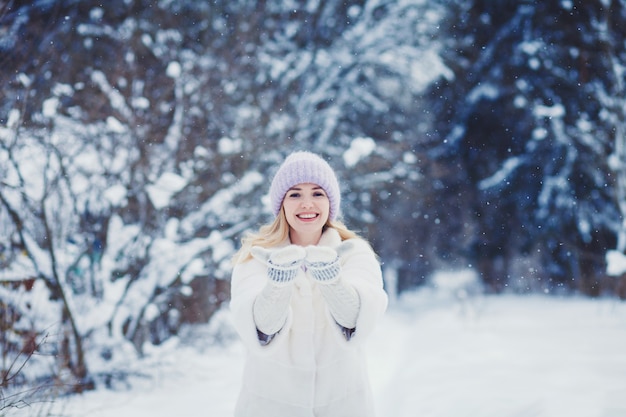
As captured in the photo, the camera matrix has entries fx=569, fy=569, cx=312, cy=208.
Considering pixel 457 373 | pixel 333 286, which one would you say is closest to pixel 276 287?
pixel 333 286

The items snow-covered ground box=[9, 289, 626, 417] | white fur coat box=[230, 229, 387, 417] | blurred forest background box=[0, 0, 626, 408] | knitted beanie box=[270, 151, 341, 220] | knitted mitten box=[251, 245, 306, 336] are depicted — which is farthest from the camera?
blurred forest background box=[0, 0, 626, 408]

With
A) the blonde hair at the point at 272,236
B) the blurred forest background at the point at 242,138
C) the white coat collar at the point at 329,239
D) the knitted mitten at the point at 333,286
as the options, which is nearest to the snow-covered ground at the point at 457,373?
the blurred forest background at the point at 242,138

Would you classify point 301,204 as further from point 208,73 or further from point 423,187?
point 423,187

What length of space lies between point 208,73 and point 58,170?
110 inches

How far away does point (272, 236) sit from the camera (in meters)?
2.37

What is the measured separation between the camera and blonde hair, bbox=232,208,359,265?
2.29 metres

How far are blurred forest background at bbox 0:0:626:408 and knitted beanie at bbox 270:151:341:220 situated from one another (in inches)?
70.4

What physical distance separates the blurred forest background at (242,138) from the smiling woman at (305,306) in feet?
5.45

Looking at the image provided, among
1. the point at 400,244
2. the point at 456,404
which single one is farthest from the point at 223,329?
the point at 400,244

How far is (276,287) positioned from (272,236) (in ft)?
1.96

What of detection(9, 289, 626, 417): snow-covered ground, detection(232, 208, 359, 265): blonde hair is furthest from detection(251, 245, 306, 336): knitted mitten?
detection(9, 289, 626, 417): snow-covered ground

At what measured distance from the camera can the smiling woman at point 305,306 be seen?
1810mm

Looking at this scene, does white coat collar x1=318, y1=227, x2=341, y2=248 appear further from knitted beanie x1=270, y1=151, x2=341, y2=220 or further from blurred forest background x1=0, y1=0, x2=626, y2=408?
blurred forest background x1=0, y1=0, x2=626, y2=408

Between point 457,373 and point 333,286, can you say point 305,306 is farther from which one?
point 457,373
